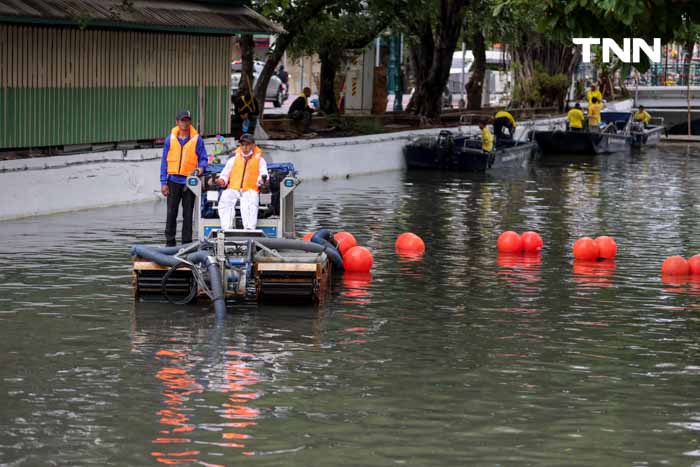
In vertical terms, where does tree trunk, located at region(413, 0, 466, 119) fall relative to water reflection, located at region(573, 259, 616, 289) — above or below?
above

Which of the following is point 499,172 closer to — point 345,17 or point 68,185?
point 345,17

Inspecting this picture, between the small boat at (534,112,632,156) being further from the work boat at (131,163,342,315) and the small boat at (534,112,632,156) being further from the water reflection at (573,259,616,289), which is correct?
the work boat at (131,163,342,315)

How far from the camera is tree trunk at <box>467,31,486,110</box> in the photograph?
5300cm

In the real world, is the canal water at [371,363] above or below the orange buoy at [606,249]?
below

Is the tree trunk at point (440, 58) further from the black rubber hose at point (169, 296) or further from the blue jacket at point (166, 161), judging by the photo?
the black rubber hose at point (169, 296)

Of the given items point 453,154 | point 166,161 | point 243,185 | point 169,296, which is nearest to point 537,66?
point 453,154

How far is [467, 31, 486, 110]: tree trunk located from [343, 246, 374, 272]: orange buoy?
1393 inches

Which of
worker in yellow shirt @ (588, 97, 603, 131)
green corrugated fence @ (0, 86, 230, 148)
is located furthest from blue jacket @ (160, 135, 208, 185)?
worker in yellow shirt @ (588, 97, 603, 131)

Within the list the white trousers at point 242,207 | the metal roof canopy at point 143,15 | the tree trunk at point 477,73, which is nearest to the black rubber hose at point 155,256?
the white trousers at point 242,207

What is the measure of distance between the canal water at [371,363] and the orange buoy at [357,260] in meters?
0.27

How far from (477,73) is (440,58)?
12.5 metres

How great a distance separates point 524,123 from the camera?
48.0 metres

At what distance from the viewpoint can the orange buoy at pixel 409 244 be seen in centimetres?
2038

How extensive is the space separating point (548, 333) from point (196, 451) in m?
5.59
